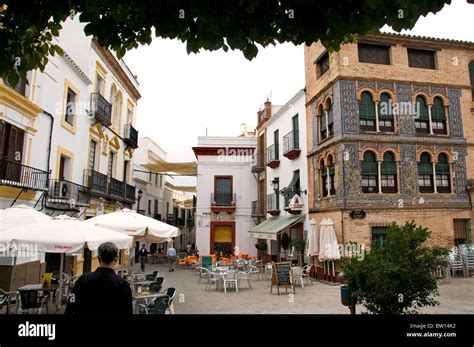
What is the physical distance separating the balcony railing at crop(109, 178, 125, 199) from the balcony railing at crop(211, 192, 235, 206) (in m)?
7.70

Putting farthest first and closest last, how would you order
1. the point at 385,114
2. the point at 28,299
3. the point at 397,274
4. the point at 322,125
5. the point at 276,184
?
the point at 276,184, the point at 322,125, the point at 385,114, the point at 28,299, the point at 397,274

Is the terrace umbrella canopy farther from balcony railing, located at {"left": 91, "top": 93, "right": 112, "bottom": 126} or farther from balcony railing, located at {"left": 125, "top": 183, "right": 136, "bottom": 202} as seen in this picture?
balcony railing, located at {"left": 125, "top": 183, "right": 136, "bottom": 202}

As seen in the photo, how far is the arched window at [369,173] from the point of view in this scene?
15.5 m

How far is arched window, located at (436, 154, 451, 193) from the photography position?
16.3 m

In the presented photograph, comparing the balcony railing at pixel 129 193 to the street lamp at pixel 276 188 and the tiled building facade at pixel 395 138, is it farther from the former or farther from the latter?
the tiled building facade at pixel 395 138

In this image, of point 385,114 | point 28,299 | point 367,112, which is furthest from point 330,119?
point 28,299

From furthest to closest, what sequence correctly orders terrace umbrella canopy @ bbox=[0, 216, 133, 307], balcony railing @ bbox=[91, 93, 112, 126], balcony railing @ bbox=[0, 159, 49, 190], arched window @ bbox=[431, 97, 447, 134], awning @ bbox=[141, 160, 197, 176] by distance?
1. awning @ bbox=[141, 160, 197, 176]
2. balcony railing @ bbox=[91, 93, 112, 126]
3. arched window @ bbox=[431, 97, 447, 134]
4. balcony railing @ bbox=[0, 159, 49, 190]
5. terrace umbrella canopy @ bbox=[0, 216, 133, 307]

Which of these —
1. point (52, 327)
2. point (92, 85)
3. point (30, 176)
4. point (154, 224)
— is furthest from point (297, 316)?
point (92, 85)

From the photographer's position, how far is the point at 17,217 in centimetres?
809

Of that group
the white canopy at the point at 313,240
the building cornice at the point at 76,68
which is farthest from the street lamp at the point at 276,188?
the building cornice at the point at 76,68

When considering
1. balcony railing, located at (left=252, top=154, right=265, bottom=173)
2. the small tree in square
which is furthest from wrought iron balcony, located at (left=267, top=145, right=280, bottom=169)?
the small tree in square

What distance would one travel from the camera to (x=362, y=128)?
15812mm

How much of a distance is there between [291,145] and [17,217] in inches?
600

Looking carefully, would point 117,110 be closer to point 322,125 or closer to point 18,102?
point 18,102
